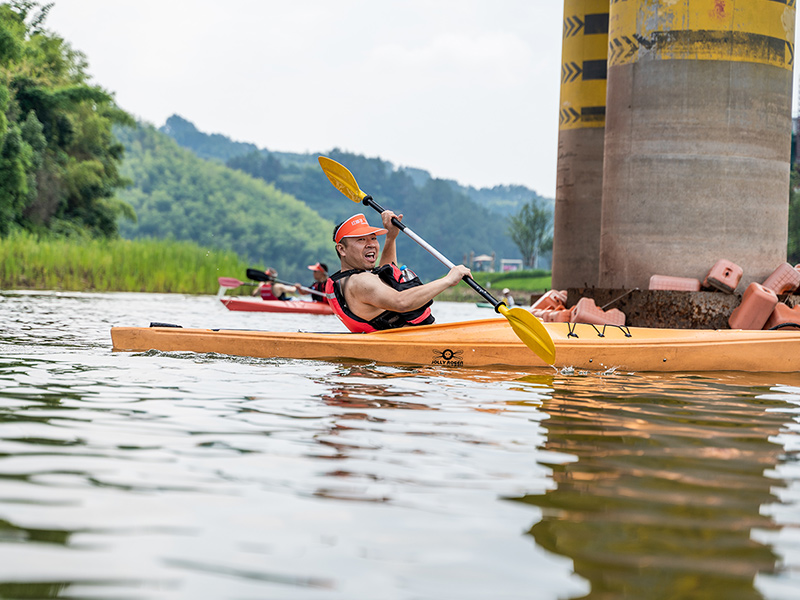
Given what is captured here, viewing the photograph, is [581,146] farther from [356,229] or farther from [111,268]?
[111,268]

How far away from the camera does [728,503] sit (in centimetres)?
220

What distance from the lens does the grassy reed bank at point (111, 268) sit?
733 inches

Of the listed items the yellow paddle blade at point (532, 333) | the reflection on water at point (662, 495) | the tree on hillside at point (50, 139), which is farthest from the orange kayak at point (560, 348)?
the tree on hillside at point (50, 139)

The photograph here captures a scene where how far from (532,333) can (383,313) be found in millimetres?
1032

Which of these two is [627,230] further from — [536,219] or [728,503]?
[536,219]

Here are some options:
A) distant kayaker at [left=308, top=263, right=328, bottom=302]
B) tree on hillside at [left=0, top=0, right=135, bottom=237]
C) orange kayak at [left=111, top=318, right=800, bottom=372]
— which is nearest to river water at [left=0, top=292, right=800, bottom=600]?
orange kayak at [left=111, top=318, right=800, bottom=372]

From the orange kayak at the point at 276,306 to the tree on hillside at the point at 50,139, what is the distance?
16.1 metres

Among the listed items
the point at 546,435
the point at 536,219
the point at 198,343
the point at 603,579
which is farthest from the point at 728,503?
the point at 536,219

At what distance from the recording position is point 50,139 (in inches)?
1341

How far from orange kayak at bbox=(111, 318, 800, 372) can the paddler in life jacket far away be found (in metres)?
0.17

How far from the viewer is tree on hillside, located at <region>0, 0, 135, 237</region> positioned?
28.9 m

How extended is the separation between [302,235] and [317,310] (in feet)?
243

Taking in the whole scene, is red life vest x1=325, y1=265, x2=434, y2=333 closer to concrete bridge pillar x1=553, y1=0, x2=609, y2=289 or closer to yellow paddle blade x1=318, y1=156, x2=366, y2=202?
yellow paddle blade x1=318, y1=156, x2=366, y2=202

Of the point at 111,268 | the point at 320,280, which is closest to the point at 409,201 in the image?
the point at 111,268
